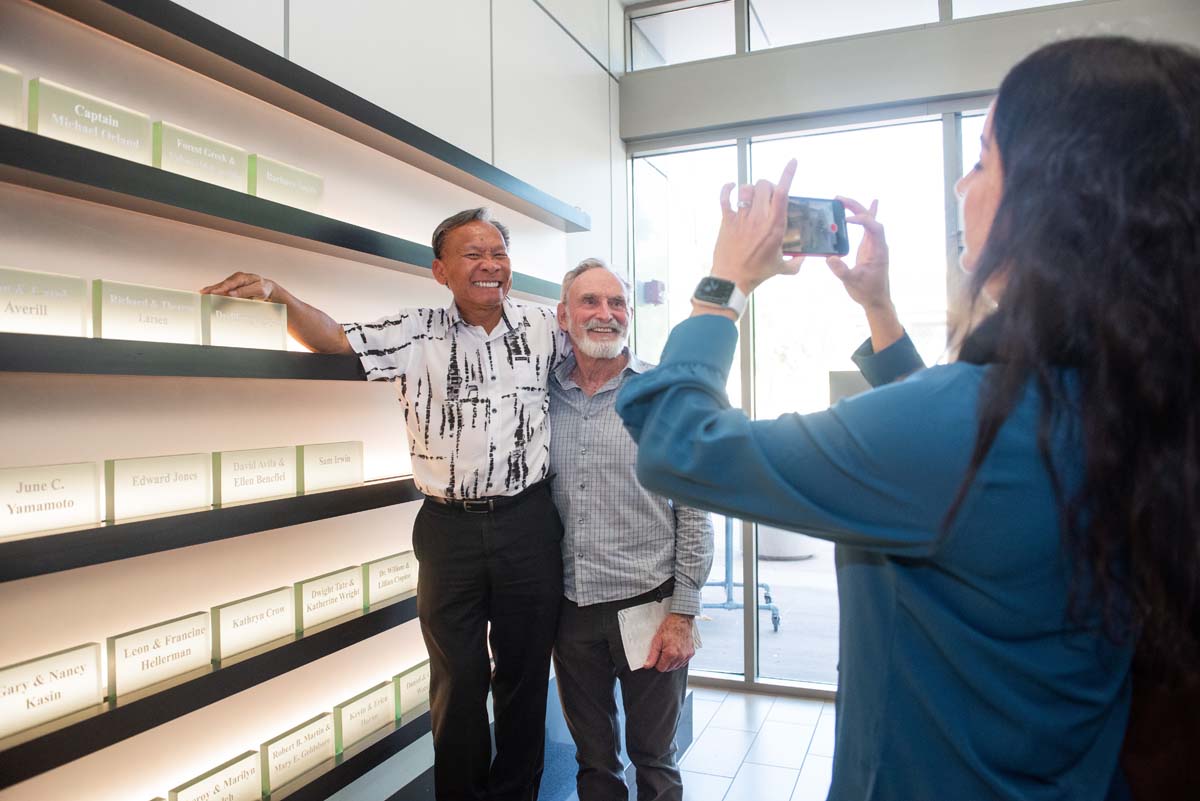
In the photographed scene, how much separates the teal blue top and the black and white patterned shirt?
1272 millimetres

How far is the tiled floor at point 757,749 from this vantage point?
10.7ft

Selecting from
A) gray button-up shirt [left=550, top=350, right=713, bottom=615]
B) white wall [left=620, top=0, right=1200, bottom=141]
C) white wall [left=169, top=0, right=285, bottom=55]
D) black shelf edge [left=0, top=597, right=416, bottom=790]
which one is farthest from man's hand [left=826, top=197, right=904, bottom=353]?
white wall [left=620, top=0, right=1200, bottom=141]

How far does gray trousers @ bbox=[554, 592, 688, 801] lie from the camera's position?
2.08m

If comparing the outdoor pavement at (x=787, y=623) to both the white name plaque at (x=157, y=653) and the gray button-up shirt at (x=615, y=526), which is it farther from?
the white name plaque at (x=157, y=653)

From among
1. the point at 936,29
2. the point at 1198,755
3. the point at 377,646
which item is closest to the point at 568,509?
the point at 377,646

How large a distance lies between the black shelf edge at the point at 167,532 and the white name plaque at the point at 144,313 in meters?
0.36

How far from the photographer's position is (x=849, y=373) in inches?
156

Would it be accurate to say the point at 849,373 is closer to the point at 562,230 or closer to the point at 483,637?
the point at 562,230

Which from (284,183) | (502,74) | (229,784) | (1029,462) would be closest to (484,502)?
(229,784)

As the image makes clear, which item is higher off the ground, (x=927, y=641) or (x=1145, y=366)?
(x=1145, y=366)

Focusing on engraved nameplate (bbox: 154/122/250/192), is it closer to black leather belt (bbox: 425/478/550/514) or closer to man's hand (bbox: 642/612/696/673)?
black leather belt (bbox: 425/478/550/514)

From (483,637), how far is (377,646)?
1.64 ft

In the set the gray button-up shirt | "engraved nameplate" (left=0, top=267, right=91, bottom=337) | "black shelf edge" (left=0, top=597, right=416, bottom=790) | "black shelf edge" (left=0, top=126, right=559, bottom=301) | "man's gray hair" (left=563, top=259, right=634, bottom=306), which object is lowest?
"black shelf edge" (left=0, top=597, right=416, bottom=790)

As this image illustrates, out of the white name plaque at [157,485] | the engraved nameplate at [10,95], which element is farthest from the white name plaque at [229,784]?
the engraved nameplate at [10,95]
